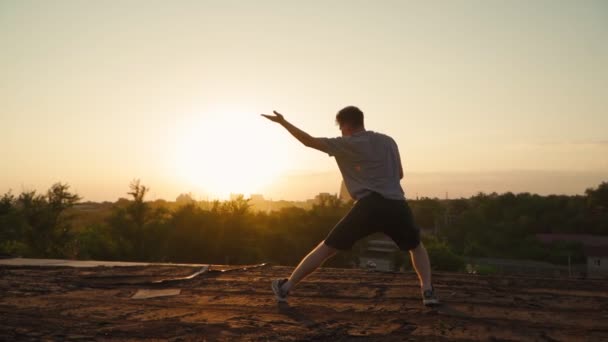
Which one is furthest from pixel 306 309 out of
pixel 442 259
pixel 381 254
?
pixel 381 254

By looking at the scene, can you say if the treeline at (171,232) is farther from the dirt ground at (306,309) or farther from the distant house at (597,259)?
the distant house at (597,259)

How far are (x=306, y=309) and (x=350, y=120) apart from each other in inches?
66.7

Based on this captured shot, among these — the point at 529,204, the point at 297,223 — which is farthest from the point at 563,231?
the point at 297,223

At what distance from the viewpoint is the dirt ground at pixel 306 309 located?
3373 mm

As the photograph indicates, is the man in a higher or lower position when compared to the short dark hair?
lower

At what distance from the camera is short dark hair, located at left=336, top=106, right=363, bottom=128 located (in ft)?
14.7

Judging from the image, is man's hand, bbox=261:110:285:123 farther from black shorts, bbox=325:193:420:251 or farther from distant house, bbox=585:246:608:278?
distant house, bbox=585:246:608:278

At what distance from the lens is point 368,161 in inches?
172

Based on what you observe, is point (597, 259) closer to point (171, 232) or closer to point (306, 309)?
point (171, 232)

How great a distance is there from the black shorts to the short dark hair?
659 mm

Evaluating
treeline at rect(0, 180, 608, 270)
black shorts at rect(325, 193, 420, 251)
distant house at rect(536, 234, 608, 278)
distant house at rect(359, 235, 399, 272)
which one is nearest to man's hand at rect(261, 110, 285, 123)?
black shorts at rect(325, 193, 420, 251)

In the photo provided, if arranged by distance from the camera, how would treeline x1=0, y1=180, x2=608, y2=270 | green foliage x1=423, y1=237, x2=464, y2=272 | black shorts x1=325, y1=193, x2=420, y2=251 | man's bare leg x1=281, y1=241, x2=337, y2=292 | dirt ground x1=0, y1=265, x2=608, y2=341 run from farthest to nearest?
green foliage x1=423, y1=237, x2=464, y2=272 < treeline x1=0, y1=180, x2=608, y2=270 < man's bare leg x1=281, y1=241, x2=337, y2=292 < black shorts x1=325, y1=193, x2=420, y2=251 < dirt ground x1=0, y1=265, x2=608, y2=341

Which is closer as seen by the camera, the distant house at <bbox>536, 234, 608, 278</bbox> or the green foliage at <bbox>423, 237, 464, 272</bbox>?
Answer: the green foliage at <bbox>423, 237, 464, 272</bbox>

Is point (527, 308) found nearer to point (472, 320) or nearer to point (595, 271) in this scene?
point (472, 320)
